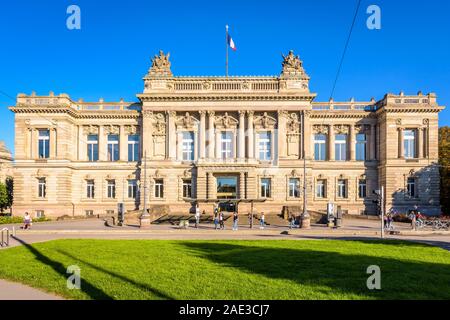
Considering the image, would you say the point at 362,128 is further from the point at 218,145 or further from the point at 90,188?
the point at 90,188

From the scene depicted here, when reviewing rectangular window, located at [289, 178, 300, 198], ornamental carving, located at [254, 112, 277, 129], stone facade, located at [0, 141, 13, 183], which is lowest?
rectangular window, located at [289, 178, 300, 198]

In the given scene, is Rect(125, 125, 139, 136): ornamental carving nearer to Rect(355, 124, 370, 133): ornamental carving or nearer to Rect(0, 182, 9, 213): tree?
Rect(0, 182, 9, 213): tree

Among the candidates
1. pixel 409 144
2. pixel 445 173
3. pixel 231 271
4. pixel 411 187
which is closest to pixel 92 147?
pixel 231 271

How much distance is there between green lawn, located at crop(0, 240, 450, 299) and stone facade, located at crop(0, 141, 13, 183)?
3513 inches

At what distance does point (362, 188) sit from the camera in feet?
197

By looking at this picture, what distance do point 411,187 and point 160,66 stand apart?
4557 centimetres

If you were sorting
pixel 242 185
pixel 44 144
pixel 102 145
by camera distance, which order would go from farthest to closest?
pixel 102 145 → pixel 44 144 → pixel 242 185

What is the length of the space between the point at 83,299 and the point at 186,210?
4454 cm

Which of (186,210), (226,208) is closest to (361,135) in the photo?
(226,208)

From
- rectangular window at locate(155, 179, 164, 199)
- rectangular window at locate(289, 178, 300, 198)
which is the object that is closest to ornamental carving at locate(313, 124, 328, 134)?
rectangular window at locate(289, 178, 300, 198)

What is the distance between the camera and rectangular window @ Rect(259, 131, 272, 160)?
58969 mm

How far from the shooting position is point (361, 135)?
198 feet

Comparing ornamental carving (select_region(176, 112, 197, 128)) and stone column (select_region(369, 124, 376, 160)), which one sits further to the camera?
stone column (select_region(369, 124, 376, 160))

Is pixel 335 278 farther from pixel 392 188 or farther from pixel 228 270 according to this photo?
pixel 392 188
